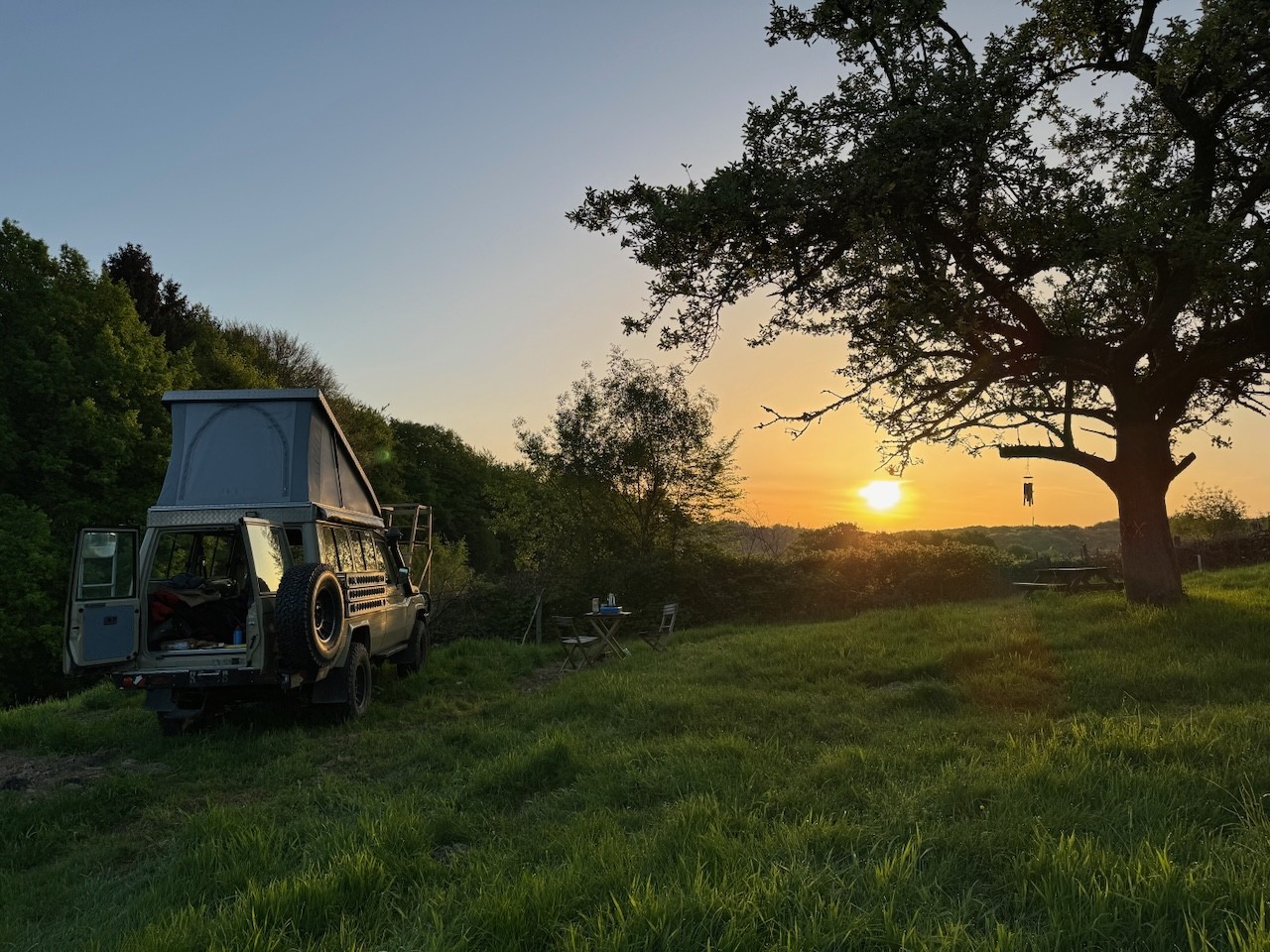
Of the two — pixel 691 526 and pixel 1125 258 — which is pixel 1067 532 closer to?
pixel 691 526

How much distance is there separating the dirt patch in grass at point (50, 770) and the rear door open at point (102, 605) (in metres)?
0.97

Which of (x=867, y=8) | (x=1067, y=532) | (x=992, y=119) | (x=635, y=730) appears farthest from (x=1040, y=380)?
(x=1067, y=532)

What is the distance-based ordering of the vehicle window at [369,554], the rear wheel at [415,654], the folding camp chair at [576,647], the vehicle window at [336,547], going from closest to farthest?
the vehicle window at [336,547], the vehicle window at [369,554], the rear wheel at [415,654], the folding camp chair at [576,647]

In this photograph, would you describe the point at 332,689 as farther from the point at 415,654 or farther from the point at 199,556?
the point at 415,654

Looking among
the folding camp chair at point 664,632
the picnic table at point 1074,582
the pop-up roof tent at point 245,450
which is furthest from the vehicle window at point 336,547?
the picnic table at point 1074,582

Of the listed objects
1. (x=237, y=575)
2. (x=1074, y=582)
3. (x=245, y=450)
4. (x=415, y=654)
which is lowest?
(x=415, y=654)

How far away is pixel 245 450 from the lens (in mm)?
9180

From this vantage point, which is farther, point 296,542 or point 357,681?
point 357,681

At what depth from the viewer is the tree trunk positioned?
13148mm

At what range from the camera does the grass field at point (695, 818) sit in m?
3.09

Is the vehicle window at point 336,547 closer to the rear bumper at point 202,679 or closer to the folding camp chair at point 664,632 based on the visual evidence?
the rear bumper at point 202,679

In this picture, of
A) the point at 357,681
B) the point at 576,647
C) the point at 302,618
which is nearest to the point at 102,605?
the point at 302,618

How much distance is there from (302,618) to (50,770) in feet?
9.57

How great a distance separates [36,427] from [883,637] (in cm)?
2510
